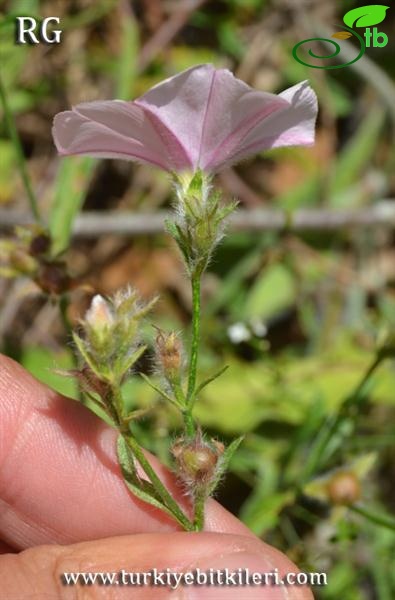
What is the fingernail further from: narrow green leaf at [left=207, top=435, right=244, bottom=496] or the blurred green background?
the blurred green background

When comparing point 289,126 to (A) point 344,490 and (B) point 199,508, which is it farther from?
(A) point 344,490

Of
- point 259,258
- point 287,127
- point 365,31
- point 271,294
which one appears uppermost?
point 287,127

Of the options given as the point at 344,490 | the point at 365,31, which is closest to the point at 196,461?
the point at 344,490

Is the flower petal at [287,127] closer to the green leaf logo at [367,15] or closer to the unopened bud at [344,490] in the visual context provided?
the unopened bud at [344,490]

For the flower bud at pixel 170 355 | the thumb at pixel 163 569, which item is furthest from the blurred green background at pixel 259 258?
the flower bud at pixel 170 355

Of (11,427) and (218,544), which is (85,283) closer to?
(11,427)

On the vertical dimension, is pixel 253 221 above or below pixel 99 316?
below

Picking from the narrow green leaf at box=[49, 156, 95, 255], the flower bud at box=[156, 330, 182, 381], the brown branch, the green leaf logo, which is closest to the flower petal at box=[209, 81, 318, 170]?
the flower bud at box=[156, 330, 182, 381]

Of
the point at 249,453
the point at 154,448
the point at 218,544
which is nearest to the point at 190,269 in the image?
the point at 218,544
